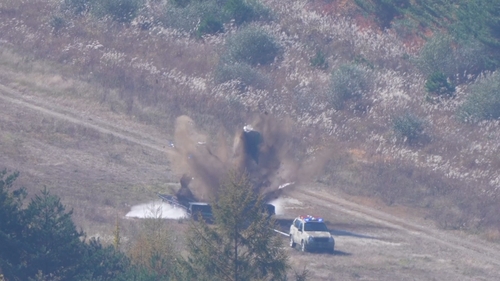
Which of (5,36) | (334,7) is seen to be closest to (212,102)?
(5,36)

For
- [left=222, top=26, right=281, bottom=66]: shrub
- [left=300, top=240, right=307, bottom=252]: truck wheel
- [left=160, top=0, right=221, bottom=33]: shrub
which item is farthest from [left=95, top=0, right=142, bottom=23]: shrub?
[left=300, top=240, right=307, bottom=252]: truck wheel

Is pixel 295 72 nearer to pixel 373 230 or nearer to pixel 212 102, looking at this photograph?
pixel 212 102

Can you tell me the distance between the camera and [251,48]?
44938 mm

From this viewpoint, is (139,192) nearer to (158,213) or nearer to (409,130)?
(158,213)

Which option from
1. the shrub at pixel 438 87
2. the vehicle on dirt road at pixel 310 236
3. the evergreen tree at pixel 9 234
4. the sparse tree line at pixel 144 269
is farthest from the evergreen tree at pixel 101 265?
the shrub at pixel 438 87

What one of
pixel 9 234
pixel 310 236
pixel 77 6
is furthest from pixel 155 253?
pixel 77 6

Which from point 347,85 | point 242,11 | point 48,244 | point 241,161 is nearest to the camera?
point 48,244

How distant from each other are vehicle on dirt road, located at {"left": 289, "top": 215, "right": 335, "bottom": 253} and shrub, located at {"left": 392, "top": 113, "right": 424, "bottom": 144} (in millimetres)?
12238

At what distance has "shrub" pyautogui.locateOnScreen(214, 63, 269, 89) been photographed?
4203 centimetres

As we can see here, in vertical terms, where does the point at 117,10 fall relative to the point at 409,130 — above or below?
above

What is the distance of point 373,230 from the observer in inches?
1160

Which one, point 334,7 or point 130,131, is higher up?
point 334,7

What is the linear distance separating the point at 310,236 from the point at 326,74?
19.9 meters

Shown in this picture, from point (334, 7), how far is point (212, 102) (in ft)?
53.6
